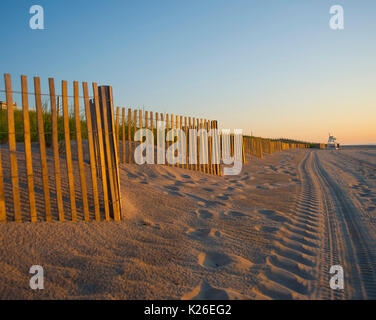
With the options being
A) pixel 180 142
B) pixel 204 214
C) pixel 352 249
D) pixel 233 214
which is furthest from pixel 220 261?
pixel 180 142

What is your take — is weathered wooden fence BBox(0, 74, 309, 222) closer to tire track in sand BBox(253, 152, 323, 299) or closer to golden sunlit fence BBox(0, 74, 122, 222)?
golden sunlit fence BBox(0, 74, 122, 222)

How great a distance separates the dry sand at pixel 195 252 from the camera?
8.13ft

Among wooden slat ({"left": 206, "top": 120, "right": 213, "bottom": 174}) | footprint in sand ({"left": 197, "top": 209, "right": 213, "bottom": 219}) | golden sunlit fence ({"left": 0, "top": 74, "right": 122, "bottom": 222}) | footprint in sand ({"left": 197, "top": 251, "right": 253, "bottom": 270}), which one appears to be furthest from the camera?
wooden slat ({"left": 206, "top": 120, "right": 213, "bottom": 174})

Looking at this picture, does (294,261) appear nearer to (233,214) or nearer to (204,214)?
(233,214)

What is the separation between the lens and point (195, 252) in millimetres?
3324

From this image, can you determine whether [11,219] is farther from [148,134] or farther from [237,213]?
[148,134]

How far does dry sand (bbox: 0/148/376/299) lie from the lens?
248cm

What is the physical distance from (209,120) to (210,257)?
27.0 feet

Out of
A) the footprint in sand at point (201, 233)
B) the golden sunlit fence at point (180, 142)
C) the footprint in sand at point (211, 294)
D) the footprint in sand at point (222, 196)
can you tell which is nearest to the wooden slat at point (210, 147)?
the golden sunlit fence at point (180, 142)

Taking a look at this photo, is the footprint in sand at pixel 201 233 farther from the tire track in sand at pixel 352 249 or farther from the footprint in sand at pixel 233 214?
the tire track in sand at pixel 352 249

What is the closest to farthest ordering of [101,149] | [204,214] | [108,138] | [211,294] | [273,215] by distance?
[211,294] → [101,149] → [108,138] → [204,214] → [273,215]

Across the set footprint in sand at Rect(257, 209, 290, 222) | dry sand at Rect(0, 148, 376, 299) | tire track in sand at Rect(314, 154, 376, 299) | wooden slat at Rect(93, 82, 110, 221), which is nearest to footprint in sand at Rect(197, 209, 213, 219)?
dry sand at Rect(0, 148, 376, 299)

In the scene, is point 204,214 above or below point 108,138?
below
